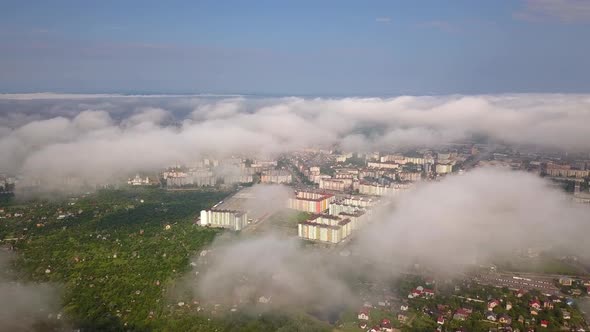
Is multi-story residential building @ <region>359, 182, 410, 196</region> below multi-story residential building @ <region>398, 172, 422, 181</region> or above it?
below

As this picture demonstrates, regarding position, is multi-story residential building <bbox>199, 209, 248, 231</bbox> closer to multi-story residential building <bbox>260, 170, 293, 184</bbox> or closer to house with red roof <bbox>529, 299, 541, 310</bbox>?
multi-story residential building <bbox>260, 170, 293, 184</bbox>

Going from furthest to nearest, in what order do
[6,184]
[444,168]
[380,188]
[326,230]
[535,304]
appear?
1. [444,168]
2. [6,184]
3. [380,188]
4. [326,230]
5. [535,304]

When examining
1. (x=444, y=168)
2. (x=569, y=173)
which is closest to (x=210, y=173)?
(x=444, y=168)

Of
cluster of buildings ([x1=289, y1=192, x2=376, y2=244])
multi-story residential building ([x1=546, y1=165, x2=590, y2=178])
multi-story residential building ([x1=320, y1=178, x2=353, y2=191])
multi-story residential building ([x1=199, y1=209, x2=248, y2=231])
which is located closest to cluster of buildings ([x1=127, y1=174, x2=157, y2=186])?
multi-story residential building ([x1=199, y1=209, x2=248, y2=231])

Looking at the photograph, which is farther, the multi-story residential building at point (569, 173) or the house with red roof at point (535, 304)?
the multi-story residential building at point (569, 173)

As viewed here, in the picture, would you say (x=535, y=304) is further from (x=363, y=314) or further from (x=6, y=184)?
(x=6, y=184)

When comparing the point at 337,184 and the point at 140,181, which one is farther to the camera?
the point at 140,181

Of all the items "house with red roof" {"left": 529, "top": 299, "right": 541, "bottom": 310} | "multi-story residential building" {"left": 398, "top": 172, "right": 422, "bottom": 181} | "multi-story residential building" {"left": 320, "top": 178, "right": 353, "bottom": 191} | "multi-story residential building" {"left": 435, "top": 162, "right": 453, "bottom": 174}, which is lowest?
"house with red roof" {"left": 529, "top": 299, "right": 541, "bottom": 310}

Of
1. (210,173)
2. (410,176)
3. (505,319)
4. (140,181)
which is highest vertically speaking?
(410,176)

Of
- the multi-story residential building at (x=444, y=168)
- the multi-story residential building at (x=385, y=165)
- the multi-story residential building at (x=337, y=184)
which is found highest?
the multi-story residential building at (x=444, y=168)

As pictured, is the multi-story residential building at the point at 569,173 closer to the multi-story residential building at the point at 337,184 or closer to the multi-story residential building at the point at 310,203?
the multi-story residential building at the point at 310,203

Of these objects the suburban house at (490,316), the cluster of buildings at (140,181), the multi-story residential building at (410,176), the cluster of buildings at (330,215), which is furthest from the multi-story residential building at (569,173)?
the cluster of buildings at (140,181)

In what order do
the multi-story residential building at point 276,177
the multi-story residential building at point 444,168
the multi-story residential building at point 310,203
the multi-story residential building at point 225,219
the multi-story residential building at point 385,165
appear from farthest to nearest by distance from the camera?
the multi-story residential building at point 385,165 < the multi-story residential building at point 276,177 < the multi-story residential building at point 444,168 < the multi-story residential building at point 310,203 < the multi-story residential building at point 225,219

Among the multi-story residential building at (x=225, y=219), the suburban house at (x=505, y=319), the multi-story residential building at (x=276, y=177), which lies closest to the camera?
the suburban house at (x=505, y=319)
